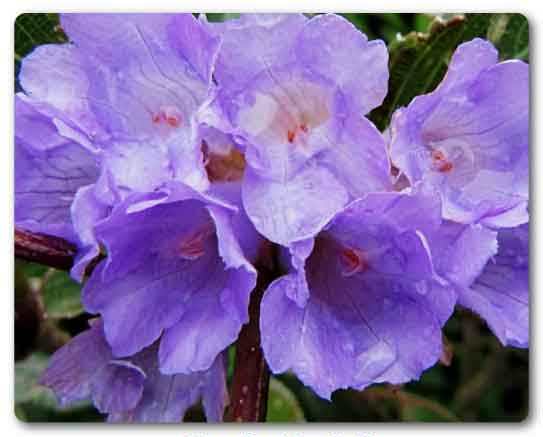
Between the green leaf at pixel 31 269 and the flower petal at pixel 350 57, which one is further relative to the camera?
the green leaf at pixel 31 269

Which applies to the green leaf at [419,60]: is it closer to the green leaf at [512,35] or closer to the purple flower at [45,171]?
the green leaf at [512,35]

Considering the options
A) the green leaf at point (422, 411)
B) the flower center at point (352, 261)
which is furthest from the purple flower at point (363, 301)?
the green leaf at point (422, 411)

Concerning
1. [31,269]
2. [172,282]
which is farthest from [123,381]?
[31,269]

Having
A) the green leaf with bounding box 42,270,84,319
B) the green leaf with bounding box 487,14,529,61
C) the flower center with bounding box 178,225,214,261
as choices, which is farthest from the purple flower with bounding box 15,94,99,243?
the green leaf with bounding box 487,14,529,61

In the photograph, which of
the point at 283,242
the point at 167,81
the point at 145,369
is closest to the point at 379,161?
the point at 283,242

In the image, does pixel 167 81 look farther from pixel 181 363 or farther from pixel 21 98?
pixel 181 363

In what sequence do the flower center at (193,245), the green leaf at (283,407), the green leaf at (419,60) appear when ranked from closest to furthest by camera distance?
1. the flower center at (193,245)
2. the green leaf at (419,60)
3. the green leaf at (283,407)
